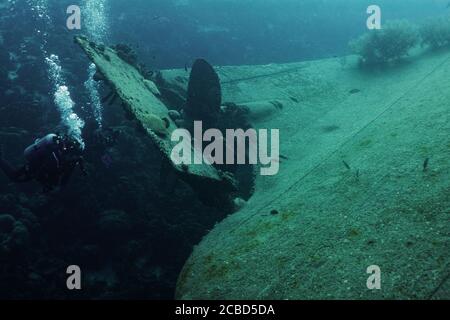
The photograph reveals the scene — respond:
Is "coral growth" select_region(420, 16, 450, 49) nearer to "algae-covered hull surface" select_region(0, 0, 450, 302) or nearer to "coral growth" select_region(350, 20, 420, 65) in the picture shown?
"algae-covered hull surface" select_region(0, 0, 450, 302)

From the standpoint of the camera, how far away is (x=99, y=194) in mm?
8781

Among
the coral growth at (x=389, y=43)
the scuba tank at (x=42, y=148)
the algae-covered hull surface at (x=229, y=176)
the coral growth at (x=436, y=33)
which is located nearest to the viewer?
the algae-covered hull surface at (x=229, y=176)

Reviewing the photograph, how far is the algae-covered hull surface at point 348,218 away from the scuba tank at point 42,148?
3.02 m

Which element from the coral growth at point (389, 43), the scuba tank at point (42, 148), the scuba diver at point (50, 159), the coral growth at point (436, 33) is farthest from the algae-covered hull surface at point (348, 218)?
the coral growth at point (436, 33)

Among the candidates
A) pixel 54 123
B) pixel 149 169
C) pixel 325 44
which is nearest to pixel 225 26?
pixel 325 44

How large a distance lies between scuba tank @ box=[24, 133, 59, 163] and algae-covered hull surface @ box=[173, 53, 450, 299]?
3020 mm

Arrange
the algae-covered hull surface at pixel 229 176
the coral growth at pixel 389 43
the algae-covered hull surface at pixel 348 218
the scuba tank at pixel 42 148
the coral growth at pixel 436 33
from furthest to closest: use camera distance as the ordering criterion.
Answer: the coral growth at pixel 436 33 < the coral growth at pixel 389 43 < the scuba tank at pixel 42 148 < the algae-covered hull surface at pixel 229 176 < the algae-covered hull surface at pixel 348 218

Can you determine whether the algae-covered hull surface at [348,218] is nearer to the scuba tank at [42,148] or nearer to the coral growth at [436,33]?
the scuba tank at [42,148]

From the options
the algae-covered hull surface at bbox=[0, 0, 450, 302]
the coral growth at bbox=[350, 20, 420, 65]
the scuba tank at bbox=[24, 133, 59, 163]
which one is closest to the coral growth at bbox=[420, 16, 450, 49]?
the algae-covered hull surface at bbox=[0, 0, 450, 302]

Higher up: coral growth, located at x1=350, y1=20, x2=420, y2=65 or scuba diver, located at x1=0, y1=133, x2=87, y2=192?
coral growth, located at x1=350, y1=20, x2=420, y2=65

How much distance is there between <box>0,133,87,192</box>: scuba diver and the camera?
594cm

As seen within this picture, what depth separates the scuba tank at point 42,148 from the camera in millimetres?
5930

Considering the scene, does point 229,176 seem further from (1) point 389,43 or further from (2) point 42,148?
(1) point 389,43
